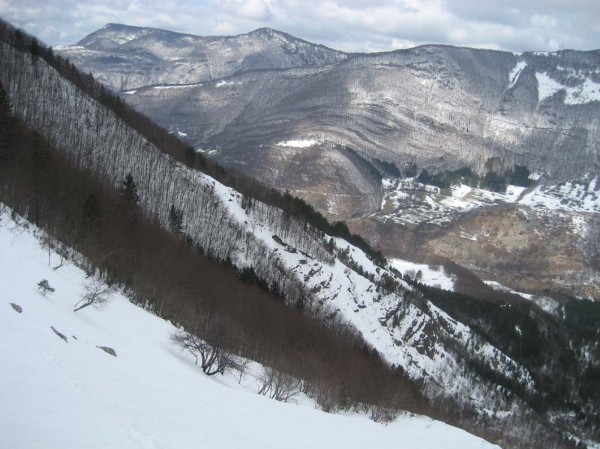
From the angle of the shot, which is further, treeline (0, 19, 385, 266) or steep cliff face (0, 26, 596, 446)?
treeline (0, 19, 385, 266)

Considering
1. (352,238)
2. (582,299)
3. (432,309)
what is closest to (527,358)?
(432,309)

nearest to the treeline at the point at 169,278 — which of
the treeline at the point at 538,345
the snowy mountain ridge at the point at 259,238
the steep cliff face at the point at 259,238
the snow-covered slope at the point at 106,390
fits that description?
the snow-covered slope at the point at 106,390

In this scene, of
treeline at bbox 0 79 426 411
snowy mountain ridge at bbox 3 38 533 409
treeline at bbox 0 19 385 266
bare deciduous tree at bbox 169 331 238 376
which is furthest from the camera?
treeline at bbox 0 19 385 266

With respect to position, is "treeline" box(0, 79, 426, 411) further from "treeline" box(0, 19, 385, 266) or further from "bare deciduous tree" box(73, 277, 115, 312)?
"treeline" box(0, 19, 385, 266)

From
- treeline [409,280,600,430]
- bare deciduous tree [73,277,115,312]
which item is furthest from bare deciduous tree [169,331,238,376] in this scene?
treeline [409,280,600,430]

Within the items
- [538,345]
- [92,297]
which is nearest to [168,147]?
[92,297]

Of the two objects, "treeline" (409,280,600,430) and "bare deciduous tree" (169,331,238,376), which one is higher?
"bare deciduous tree" (169,331,238,376)

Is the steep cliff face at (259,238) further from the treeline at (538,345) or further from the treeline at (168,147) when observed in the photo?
the treeline at (538,345)
